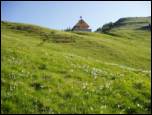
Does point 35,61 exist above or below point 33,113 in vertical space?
above

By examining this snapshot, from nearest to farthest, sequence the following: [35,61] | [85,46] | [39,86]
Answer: [39,86], [35,61], [85,46]

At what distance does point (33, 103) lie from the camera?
45.8ft

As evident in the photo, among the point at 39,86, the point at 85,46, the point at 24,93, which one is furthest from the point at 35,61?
the point at 85,46

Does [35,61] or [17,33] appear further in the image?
[17,33]

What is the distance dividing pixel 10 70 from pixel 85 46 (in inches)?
1968

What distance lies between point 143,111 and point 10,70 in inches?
273

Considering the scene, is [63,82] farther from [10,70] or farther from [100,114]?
[100,114]

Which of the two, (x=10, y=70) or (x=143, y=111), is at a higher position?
(x=10, y=70)

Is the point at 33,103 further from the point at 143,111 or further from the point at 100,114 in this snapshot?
the point at 143,111

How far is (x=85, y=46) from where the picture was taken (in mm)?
67438

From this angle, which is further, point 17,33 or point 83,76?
point 17,33

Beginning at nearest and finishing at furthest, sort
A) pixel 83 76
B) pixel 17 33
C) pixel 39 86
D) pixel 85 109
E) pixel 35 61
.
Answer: pixel 85 109
pixel 39 86
pixel 83 76
pixel 35 61
pixel 17 33

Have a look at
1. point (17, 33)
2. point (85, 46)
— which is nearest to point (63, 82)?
point (85, 46)

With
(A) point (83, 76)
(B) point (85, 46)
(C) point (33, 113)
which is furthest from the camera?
(B) point (85, 46)
